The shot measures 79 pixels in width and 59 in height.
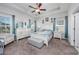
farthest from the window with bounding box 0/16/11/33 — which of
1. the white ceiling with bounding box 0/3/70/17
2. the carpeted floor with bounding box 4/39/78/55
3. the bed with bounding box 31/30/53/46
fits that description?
the bed with bounding box 31/30/53/46

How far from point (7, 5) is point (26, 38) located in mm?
889

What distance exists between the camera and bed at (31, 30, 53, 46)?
2135 mm

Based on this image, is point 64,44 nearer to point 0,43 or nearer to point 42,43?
point 42,43

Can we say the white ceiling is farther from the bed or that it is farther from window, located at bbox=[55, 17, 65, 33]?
the bed

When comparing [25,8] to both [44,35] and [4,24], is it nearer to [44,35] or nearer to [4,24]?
[4,24]

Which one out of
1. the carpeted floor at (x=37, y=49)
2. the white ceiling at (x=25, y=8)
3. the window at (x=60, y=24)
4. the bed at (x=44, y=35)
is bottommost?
the carpeted floor at (x=37, y=49)

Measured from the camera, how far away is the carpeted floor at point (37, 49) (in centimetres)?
192

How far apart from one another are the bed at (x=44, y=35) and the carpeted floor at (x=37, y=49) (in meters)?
0.20

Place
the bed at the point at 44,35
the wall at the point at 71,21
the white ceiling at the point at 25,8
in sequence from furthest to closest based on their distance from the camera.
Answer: the bed at the point at 44,35
the wall at the point at 71,21
the white ceiling at the point at 25,8

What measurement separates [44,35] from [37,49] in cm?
43

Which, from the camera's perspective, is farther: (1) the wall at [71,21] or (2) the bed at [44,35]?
(2) the bed at [44,35]

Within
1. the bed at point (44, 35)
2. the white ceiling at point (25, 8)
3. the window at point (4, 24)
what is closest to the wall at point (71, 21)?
the white ceiling at point (25, 8)

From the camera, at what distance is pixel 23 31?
6.88ft

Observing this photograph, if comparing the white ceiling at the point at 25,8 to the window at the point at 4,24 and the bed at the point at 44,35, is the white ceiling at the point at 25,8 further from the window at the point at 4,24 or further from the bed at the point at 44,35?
the bed at the point at 44,35
